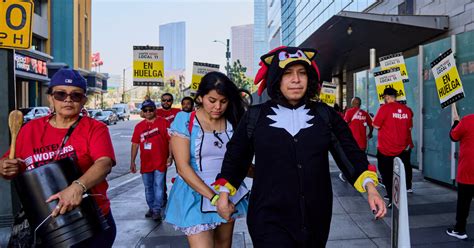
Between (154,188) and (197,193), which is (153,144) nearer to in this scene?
(154,188)

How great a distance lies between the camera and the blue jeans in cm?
655

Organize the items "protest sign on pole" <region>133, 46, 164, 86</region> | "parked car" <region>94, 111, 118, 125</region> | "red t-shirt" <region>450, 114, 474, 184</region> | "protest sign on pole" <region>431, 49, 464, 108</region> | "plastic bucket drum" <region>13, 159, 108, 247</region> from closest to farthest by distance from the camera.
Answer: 1. "plastic bucket drum" <region>13, 159, 108, 247</region>
2. "red t-shirt" <region>450, 114, 474, 184</region>
3. "protest sign on pole" <region>431, 49, 464, 108</region>
4. "protest sign on pole" <region>133, 46, 164, 86</region>
5. "parked car" <region>94, 111, 118, 125</region>

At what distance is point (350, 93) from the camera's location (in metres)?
24.0

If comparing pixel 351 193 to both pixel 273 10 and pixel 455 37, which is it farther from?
pixel 273 10

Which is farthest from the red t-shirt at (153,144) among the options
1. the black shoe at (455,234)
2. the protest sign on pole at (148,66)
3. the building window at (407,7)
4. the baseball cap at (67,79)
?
the building window at (407,7)

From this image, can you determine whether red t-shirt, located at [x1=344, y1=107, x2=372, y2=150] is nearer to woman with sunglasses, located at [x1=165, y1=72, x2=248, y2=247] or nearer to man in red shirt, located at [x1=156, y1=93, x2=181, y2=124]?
man in red shirt, located at [x1=156, y1=93, x2=181, y2=124]

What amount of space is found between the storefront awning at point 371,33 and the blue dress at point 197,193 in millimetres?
8343

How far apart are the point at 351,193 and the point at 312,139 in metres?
5.85

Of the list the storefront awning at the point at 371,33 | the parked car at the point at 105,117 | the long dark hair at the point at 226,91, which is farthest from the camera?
the parked car at the point at 105,117

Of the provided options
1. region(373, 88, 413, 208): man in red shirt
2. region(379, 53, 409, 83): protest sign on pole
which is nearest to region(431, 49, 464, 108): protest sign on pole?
region(373, 88, 413, 208): man in red shirt

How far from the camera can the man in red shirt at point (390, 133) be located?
273 inches

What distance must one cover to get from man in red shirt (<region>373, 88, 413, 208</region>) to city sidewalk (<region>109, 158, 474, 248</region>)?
0.67m

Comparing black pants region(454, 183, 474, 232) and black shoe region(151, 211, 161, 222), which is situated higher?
black pants region(454, 183, 474, 232)

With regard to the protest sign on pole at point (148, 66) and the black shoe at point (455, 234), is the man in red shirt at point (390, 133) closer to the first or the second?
the black shoe at point (455, 234)
